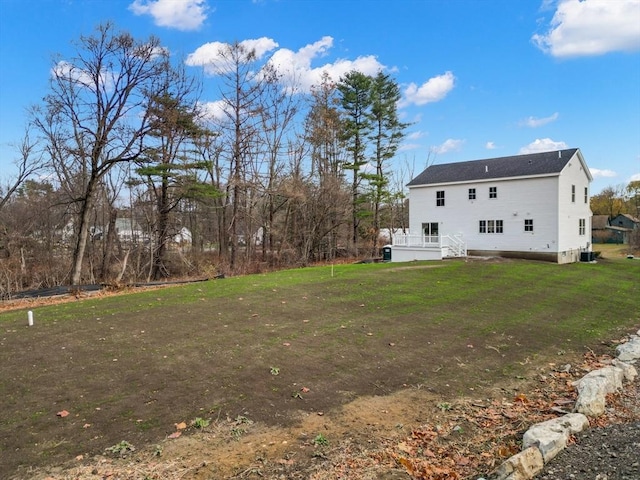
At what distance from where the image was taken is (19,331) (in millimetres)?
7230

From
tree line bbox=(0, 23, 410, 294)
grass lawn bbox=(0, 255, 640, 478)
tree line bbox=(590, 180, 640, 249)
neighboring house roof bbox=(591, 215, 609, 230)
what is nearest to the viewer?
grass lawn bbox=(0, 255, 640, 478)

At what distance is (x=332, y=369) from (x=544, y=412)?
2.90 metres

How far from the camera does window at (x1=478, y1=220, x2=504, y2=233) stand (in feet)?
75.9

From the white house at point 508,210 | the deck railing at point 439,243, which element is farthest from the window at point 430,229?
the deck railing at point 439,243

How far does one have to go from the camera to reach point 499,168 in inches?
940

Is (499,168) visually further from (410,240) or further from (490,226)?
(410,240)

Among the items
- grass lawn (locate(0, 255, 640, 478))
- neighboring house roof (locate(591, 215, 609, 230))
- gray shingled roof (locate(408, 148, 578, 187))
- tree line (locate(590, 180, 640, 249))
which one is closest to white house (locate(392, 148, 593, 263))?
gray shingled roof (locate(408, 148, 578, 187))

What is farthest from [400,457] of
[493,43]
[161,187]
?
[161,187]

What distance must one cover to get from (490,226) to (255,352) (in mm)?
20889

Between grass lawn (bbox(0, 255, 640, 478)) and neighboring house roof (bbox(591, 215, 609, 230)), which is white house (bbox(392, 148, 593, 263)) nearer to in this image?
grass lawn (bbox(0, 255, 640, 478))

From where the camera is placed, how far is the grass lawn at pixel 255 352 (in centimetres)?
434

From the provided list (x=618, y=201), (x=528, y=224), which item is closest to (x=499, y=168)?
(x=528, y=224)

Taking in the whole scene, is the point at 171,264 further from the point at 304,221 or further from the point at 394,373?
the point at 394,373

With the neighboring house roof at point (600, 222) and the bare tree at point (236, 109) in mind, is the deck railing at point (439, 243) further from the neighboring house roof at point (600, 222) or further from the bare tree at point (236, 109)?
the neighboring house roof at point (600, 222)
